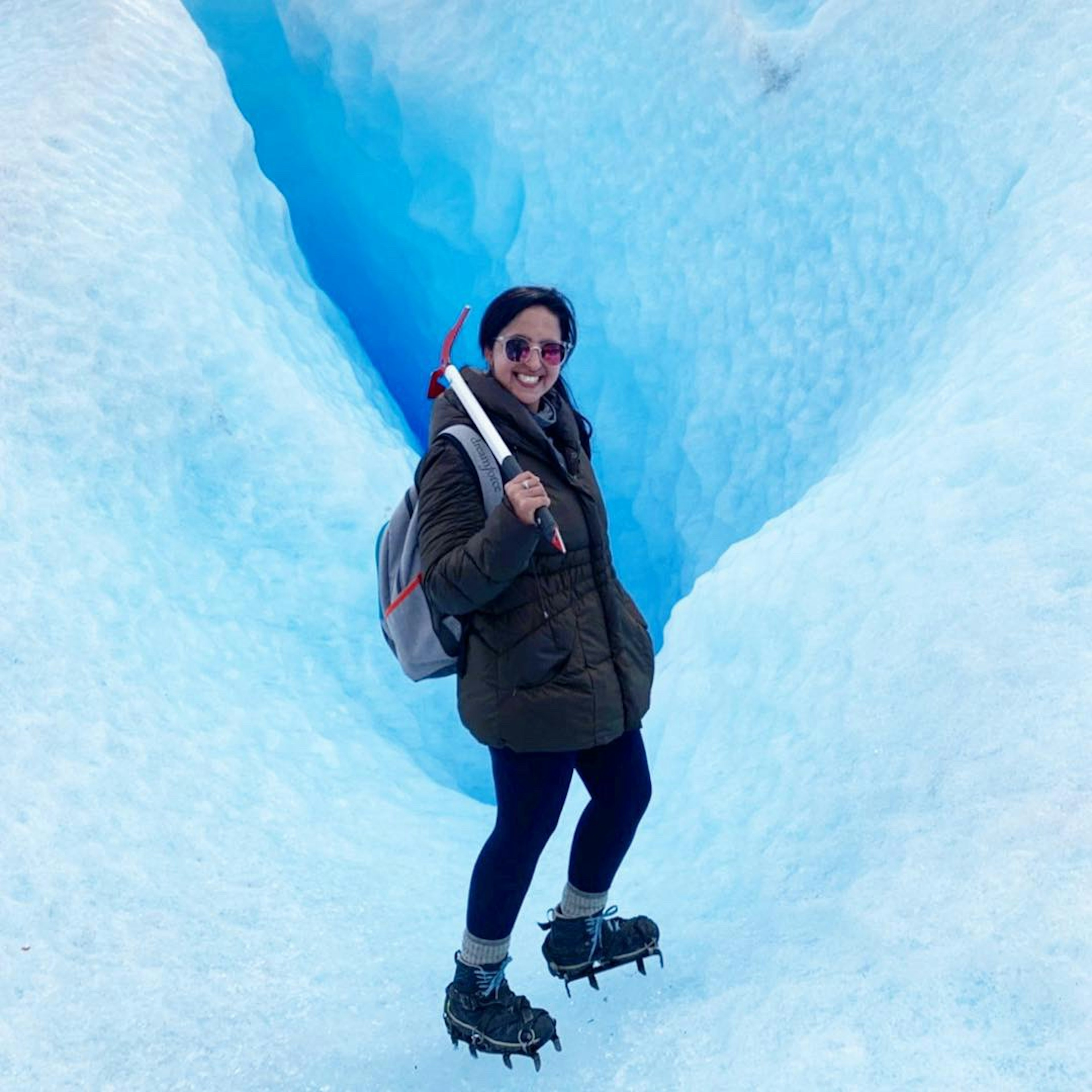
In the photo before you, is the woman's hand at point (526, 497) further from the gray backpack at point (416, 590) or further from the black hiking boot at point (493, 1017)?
the black hiking boot at point (493, 1017)

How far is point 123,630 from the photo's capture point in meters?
3.01

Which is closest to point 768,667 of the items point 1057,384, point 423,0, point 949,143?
point 1057,384

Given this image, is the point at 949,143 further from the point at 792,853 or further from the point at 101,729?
the point at 101,729

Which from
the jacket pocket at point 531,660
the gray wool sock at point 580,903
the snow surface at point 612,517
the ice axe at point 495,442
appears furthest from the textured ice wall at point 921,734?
the ice axe at point 495,442

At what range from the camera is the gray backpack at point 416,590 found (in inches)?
65.9

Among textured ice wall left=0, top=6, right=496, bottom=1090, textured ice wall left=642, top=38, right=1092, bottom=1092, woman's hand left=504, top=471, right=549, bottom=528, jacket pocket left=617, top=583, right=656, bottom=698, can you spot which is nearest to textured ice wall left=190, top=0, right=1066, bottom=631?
textured ice wall left=642, top=38, right=1092, bottom=1092

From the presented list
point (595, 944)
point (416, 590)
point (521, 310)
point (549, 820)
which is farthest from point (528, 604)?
point (595, 944)

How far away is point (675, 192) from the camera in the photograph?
465 centimetres

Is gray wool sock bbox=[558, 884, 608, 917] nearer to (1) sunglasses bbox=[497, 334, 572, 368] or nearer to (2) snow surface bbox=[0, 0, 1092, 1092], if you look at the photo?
(2) snow surface bbox=[0, 0, 1092, 1092]

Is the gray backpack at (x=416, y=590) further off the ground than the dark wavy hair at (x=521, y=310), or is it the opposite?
the dark wavy hair at (x=521, y=310)

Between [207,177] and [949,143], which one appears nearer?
[949,143]

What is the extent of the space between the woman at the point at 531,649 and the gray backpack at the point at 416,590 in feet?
0.06

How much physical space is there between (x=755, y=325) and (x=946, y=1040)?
10.1ft

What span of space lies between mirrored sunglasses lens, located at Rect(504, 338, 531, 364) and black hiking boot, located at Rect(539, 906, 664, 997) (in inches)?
39.7
